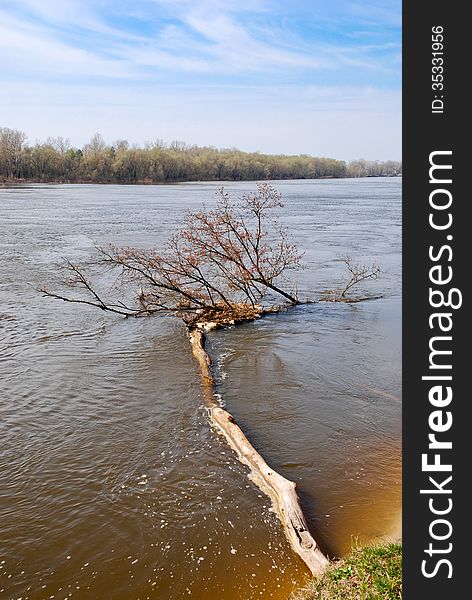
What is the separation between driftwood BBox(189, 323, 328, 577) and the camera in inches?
230

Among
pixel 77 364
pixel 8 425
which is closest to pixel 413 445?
pixel 8 425

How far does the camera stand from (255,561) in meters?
5.91

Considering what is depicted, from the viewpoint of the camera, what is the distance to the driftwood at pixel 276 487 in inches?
230

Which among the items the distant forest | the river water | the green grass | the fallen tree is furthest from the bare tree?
the distant forest

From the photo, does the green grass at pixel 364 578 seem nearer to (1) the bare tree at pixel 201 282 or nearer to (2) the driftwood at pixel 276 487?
(2) the driftwood at pixel 276 487

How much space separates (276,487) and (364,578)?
2403 mm

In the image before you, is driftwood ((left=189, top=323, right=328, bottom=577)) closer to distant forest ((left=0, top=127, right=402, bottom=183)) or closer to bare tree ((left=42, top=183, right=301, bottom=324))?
bare tree ((left=42, top=183, right=301, bottom=324))

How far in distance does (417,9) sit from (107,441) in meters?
7.28

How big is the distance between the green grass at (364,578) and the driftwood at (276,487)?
1.48 feet

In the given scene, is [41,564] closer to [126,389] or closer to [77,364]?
[126,389]

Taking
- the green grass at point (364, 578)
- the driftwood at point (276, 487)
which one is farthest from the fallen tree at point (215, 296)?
Answer: the green grass at point (364, 578)

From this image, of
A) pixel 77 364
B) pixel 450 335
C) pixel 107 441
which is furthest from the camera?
pixel 77 364

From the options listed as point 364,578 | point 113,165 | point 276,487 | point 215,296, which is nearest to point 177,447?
point 276,487

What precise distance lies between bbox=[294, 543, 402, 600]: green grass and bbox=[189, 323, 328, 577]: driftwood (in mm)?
450
